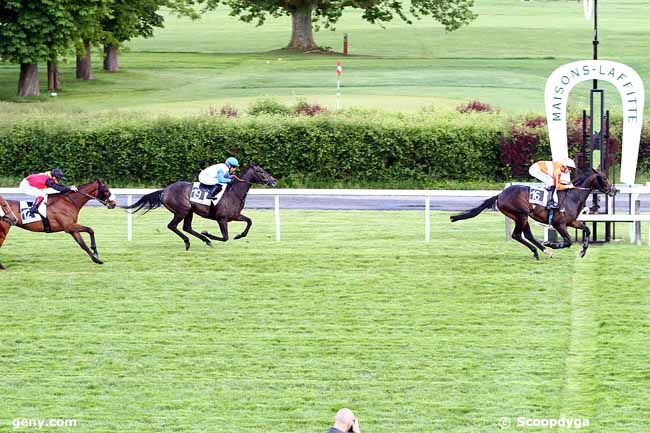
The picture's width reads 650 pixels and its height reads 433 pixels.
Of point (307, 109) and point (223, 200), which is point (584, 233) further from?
point (307, 109)

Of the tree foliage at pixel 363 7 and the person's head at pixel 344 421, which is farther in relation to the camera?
the tree foliage at pixel 363 7

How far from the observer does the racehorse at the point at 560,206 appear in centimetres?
1645

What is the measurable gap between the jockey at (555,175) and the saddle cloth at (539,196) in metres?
0.06

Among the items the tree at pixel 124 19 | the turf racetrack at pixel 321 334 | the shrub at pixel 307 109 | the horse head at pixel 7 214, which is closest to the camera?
the turf racetrack at pixel 321 334

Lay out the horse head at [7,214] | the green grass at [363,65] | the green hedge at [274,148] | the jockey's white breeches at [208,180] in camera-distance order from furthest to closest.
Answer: the green grass at [363,65] → the green hedge at [274,148] → the jockey's white breeches at [208,180] → the horse head at [7,214]

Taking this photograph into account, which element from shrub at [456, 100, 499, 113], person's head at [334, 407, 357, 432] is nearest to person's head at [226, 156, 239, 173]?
person's head at [334, 407, 357, 432]

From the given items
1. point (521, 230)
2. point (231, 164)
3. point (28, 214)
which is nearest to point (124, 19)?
point (231, 164)

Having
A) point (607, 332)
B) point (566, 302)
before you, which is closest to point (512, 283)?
point (566, 302)

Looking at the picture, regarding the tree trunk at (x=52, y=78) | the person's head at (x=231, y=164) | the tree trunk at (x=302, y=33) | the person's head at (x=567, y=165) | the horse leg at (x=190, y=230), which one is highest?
the tree trunk at (x=302, y=33)

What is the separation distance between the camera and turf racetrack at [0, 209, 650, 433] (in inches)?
426

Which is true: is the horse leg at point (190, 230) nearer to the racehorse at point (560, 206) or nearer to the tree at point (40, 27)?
the racehorse at point (560, 206)

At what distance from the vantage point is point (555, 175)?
16594 mm

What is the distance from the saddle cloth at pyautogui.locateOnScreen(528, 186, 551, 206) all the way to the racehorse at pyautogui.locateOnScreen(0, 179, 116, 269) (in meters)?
5.16

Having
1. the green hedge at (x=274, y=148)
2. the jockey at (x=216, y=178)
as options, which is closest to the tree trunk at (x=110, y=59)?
the green hedge at (x=274, y=148)
